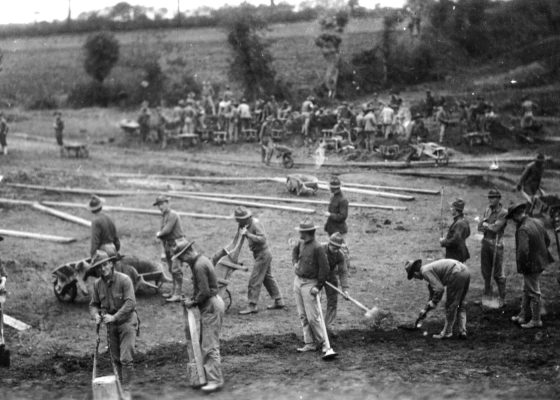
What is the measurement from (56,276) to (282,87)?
28.0m

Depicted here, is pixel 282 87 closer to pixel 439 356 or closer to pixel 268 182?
pixel 268 182

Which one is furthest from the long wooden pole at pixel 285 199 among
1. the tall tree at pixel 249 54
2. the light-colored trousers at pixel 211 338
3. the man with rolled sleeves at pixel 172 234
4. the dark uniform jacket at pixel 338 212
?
the tall tree at pixel 249 54

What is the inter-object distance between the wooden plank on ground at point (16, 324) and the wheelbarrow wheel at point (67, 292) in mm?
992

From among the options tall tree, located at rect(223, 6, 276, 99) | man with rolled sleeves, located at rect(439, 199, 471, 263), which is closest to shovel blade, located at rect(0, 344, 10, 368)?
man with rolled sleeves, located at rect(439, 199, 471, 263)

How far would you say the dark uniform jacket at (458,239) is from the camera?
37.0 feet

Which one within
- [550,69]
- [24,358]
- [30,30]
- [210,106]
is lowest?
[24,358]

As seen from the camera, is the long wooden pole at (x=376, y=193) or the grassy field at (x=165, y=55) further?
the grassy field at (x=165, y=55)

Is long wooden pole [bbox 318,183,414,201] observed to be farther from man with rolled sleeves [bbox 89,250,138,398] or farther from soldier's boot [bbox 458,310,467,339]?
man with rolled sleeves [bbox 89,250,138,398]

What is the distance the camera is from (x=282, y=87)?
128 ft

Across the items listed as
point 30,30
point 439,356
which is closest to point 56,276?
point 439,356

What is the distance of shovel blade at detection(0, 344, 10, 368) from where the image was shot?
31.9 feet

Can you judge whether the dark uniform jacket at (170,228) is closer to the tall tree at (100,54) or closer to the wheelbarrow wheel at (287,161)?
the wheelbarrow wheel at (287,161)

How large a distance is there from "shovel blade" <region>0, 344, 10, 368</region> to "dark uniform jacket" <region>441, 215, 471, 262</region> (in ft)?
23.0

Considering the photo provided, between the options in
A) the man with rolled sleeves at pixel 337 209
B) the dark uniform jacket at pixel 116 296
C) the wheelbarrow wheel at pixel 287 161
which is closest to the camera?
the dark uniform jacket at pixel 116 296
